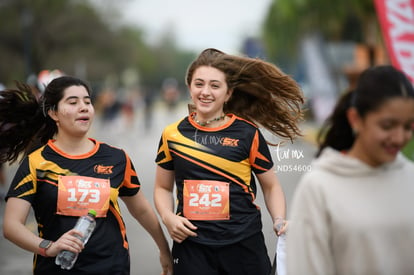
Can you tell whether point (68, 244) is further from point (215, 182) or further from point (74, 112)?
point (215, 182)

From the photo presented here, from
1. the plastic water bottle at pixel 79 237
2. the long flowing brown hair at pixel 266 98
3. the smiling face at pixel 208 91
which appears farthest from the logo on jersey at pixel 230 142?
the plastic water bottle at pixel 79 237

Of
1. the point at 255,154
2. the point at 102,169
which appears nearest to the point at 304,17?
the point at 255,154

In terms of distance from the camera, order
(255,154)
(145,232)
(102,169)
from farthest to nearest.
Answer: (145,232), (255,154), (102,169)

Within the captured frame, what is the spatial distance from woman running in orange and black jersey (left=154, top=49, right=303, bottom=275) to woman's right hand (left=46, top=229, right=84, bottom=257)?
0.59 meters

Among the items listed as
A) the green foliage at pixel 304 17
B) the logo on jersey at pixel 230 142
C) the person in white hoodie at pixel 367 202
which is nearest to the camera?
the person in white hoodie at pixel 367 202

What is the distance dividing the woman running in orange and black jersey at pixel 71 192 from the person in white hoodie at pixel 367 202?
151 centimetres

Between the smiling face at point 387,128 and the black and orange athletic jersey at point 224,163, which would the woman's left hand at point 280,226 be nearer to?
the black and orange athletic jersey at point 224,163

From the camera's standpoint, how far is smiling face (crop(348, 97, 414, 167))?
2.21m

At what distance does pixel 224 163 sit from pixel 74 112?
2.91 feet

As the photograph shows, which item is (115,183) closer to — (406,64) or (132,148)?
(406,64)

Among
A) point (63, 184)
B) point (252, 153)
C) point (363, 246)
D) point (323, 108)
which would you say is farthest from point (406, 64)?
point (323, 108)

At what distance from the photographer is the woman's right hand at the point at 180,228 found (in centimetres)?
367

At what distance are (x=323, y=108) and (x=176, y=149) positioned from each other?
853 inches

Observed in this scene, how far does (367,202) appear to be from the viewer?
2.20 m
